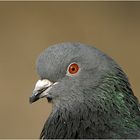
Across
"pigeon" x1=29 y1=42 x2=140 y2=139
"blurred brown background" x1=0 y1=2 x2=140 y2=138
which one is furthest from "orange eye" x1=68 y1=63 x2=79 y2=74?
"blurred brown background" x1=0 y1=2 x2=140 y2=138

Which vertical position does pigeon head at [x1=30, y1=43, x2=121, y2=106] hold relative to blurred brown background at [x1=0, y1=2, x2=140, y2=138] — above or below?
below

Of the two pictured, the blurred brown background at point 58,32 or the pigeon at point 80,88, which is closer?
the pigeon at point 80,88

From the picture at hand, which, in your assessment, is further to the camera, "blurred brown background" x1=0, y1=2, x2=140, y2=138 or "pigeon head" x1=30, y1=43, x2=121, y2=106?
"blurred brown background" x1=0, y1=2, x2=140, y2=138

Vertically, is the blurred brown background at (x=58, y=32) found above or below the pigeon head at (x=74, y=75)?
above

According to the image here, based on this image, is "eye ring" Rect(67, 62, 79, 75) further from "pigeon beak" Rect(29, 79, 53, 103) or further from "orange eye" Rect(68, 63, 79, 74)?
"pigeon beak" Rect(29, 79, 53, 103)

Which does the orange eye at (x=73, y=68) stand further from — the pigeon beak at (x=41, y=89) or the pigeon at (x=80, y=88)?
the pigeon beak at (x=41, y=89)

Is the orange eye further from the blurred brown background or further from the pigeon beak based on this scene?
the blurred brown background

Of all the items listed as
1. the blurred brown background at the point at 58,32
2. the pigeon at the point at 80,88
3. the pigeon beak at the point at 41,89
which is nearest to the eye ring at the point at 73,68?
the pigeon at the point at 80,88
